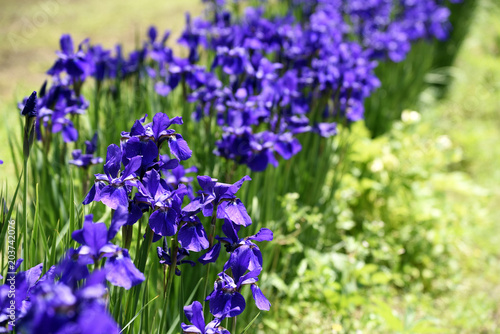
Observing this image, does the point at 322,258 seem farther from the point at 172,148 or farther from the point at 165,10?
the point at 165,10

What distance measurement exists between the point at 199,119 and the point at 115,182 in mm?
1448

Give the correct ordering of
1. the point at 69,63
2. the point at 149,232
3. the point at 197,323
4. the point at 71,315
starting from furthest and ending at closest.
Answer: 1. the point at 69,63
2. the point at 149,232
3. the point at 197,323
4. the point at 71,315

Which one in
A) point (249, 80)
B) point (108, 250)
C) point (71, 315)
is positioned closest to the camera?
point (71, 315)

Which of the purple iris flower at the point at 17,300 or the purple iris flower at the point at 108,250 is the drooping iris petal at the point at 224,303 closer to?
the purple iris flower at the point at 108,250

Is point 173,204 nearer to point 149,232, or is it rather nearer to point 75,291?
point 149,232

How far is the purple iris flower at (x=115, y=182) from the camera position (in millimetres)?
1200

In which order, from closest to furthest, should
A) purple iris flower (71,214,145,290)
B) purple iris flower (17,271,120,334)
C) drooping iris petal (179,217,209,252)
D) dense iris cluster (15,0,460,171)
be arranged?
purple iris flower (17,271,120,334) < purple iris flower (71,214,145,290) < drooping iris petal (179,217,209,252) < dense iris cluster (15,0,460,171)

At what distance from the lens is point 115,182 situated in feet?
3.96

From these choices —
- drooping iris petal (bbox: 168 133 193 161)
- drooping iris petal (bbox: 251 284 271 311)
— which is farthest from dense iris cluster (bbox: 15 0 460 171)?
drooping iris petal (bbox: 251 284 271 311)

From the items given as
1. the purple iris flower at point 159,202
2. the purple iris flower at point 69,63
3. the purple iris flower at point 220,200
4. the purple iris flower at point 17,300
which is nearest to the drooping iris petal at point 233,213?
the purple iris flower at point 220,200

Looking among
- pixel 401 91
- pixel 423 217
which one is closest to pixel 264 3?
pixel 401 91

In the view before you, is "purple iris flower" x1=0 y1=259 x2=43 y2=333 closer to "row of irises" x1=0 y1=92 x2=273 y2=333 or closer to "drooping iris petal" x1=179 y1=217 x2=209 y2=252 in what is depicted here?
"row of irises" x1=0 y1=92 x2=273 y2=333

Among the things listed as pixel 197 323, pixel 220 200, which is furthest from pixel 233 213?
pixel 197 323

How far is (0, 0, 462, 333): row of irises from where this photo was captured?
3.34ft
